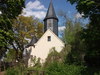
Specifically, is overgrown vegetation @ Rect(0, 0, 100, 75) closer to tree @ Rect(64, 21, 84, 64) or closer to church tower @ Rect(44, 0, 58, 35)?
tree @ Rect(64, 21, 84, 64)

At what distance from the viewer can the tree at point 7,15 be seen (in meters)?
20.2

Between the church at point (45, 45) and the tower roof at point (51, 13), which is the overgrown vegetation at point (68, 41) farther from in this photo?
the tower roof at point (51, 13)

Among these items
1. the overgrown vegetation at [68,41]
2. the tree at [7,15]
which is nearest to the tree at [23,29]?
the overgrown vegetation at [68,41]

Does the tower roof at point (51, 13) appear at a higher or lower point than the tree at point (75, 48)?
higher

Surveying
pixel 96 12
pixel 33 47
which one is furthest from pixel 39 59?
pixel 96 12

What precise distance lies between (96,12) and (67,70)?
5.29 metres

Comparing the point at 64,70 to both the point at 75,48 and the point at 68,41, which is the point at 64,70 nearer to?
the point at 75,48

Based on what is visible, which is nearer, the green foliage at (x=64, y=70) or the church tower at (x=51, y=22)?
the green foliage at (x=64, y=70)

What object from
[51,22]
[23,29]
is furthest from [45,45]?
[23,29]

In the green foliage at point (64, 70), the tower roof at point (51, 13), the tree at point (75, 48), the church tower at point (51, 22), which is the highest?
the tower roof at point (51, 13)

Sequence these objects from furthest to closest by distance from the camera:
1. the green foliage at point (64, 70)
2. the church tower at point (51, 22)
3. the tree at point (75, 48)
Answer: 1. the church tower at point (51, 22)
2. the tree at point (75, 48)
3. the green foliage at point (64, 70)

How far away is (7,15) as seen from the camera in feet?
72.6

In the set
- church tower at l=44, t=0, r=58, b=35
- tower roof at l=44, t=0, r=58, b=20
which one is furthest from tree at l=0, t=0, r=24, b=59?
tower roof at l=44, t=0, r=58, b=20

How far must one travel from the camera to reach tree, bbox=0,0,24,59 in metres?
20.2
